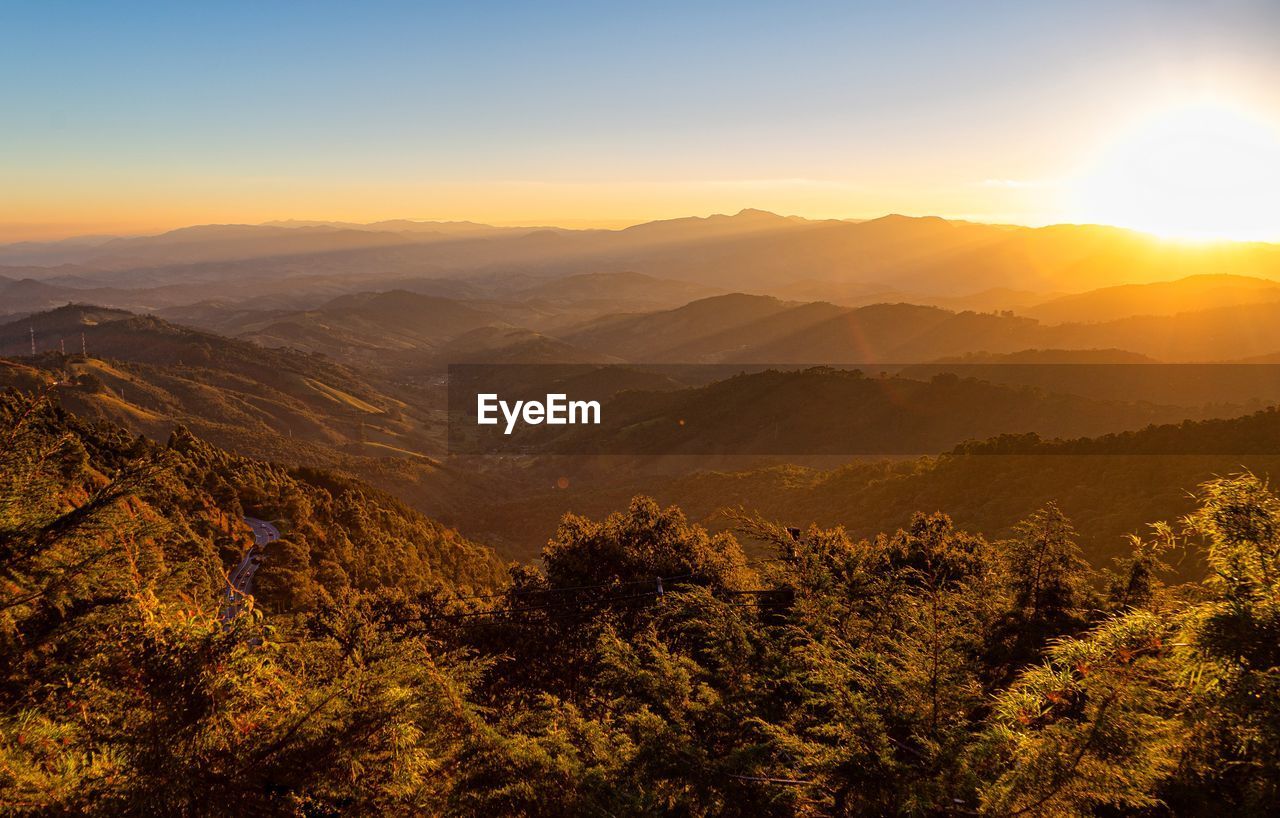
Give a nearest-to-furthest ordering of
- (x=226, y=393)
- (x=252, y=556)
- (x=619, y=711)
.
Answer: (x=619, y=711) → (x=252, y=556) → (x=226, y=393)

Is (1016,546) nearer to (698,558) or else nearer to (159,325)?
(698,558)

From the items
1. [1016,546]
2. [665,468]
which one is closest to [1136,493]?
[1016,546]

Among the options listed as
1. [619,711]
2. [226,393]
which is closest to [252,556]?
[619,711]

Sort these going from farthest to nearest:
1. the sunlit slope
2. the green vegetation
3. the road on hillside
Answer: the sunlit slope, the road on hillside, the green vegetation

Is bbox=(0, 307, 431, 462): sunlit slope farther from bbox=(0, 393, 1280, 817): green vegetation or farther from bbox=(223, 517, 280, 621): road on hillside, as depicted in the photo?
bbox=(0, 393, 1280, 817): green vegetation

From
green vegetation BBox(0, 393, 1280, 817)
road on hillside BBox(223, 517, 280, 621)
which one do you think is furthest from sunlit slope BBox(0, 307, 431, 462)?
green vegetation BBox(0, 393, 1280, 817)

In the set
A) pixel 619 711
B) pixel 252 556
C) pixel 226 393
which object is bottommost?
pixel 226 393

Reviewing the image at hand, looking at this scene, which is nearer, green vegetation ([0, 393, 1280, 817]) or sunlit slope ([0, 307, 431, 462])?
green vegetation ([0, 393, 1280, 817])

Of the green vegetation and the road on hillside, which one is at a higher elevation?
the green vegetation

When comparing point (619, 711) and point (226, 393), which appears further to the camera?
point (226, 393)

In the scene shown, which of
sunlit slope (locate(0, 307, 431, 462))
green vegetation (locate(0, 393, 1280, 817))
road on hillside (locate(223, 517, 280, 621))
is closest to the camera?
green vegetation (locate(0, 393, 1280, 817))

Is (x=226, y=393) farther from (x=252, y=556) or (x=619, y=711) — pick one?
(x=619, y=711)
